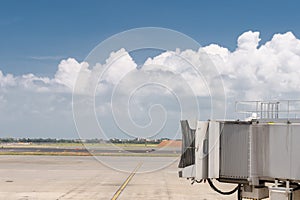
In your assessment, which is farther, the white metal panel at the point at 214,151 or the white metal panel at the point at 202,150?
the white metal panel at the point at 202,150

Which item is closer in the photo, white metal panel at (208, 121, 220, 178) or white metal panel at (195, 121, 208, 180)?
white metal panel at (208, 121, 220, 178)

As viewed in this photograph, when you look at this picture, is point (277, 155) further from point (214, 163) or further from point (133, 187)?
point (133, 187)

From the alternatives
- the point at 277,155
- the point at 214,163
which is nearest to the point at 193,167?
the point at 214,163

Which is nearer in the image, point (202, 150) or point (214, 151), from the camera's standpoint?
point (214, 151)

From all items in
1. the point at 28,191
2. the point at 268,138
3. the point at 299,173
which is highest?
the point at 268,138

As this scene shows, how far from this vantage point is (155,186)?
4781 cm

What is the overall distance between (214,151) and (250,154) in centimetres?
179

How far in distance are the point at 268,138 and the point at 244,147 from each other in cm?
128

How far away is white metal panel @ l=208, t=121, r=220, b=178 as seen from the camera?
22.0 meters

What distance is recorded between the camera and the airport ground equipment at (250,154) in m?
20.3

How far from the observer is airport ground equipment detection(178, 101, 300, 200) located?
66.5 ft

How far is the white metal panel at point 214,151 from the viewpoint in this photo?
22016 mm

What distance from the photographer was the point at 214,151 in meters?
22.0

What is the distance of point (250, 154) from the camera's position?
21391mm
